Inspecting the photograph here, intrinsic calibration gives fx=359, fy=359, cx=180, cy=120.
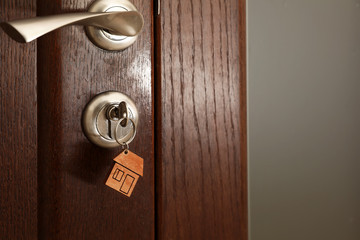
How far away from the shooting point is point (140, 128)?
326mm

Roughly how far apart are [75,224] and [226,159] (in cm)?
16

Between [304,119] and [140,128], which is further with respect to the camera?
[304,119]

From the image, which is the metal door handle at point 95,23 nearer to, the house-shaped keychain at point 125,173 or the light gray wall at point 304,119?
the house-shaped keychain at point 125,173

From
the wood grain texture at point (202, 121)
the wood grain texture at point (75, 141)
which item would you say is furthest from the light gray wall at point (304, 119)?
the wood grain texture at point (75, 141)

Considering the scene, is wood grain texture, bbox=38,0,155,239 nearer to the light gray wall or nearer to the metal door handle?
the metal door handle

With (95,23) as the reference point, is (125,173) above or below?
below

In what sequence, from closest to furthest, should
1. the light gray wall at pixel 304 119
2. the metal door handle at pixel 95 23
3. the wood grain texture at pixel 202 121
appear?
the metal door handle at pixel 95 23 < the wood grain texture at pixel 202 121 < the light gray wall at pixel 304 119

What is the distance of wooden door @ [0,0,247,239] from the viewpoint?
30 cm

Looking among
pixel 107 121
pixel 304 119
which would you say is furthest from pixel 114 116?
pixel 304 119

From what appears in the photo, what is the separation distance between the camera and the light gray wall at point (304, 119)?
1.80 feet

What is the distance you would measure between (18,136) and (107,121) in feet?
0.25

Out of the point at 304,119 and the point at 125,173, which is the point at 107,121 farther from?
the point at 304,119

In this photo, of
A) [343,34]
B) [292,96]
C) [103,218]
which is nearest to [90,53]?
[103,218]

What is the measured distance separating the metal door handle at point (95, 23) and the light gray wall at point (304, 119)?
0.30m
